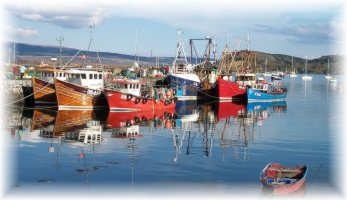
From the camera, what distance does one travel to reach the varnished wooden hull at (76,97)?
109ft

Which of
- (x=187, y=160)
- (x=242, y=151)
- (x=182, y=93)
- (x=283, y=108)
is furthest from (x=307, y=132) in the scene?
(x=182, y=93)

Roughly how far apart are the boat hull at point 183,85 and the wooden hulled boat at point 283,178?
107 ft

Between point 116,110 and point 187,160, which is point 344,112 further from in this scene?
point 187,160

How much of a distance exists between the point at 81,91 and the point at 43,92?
2.89 metres

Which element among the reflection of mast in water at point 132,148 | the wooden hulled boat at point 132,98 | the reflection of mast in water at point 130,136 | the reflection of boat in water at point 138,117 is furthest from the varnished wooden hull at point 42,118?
the reflection of mast in water at point 132,148

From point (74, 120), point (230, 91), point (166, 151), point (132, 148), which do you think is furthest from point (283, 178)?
point (230, 91)

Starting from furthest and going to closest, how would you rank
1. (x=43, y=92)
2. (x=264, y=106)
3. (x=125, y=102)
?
(x=264, y=106) < (x=43, y=92) < (x=125, y=102)

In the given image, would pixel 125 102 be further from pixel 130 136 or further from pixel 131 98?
pixel 130 136

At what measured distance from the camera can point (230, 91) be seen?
4788 cm

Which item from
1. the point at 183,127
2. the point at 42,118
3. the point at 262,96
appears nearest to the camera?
the point at 183,127

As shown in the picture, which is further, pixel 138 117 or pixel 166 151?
pixel 138 117

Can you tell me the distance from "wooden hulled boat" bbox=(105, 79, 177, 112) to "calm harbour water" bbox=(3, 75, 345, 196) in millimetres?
1193

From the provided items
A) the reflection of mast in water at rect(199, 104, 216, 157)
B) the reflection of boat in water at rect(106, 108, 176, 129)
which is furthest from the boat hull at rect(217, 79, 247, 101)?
the reflection of boat in water at rect(106, 108, 176, 129)

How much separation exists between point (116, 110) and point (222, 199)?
21.3 meters
